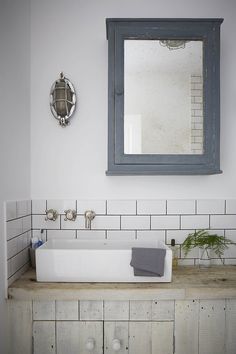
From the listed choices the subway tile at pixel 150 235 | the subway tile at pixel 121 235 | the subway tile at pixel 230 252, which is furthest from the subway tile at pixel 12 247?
→ the subway tile at pixel 230 252

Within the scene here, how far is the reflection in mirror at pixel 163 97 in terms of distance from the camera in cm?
168

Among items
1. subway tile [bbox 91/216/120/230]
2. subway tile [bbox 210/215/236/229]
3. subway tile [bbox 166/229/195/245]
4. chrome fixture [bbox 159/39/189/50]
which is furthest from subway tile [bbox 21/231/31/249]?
chrome fixture [bbox 159/39/189/50]

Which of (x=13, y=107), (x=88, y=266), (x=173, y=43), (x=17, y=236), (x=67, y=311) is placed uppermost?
(x=173, y=43)

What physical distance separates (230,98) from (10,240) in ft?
5.75

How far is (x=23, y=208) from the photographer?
175 cm

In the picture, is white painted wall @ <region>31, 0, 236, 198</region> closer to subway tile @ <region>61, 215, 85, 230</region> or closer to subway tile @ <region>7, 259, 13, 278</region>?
subway tile @ <region>61, 215, 85, 230</region>

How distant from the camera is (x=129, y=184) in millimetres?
1904

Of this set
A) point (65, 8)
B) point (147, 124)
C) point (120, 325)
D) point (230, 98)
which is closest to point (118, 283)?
point (120, 325)

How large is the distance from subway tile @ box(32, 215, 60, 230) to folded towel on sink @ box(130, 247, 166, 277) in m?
0.67

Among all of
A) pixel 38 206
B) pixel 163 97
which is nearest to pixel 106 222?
pixel 38 206

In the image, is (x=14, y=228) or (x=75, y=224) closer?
(x=14, y=228)

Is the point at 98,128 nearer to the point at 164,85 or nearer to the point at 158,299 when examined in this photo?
the point at 164,85

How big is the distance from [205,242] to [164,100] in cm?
98

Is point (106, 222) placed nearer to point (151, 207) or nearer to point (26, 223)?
point (151, 207)
